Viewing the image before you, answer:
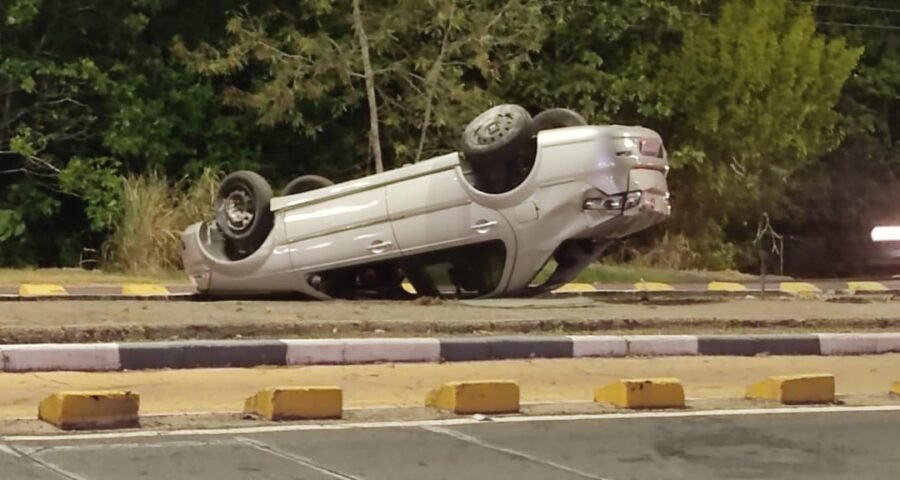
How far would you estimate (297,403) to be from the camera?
7609 mm

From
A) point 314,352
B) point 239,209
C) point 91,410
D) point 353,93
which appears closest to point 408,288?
point 239,209

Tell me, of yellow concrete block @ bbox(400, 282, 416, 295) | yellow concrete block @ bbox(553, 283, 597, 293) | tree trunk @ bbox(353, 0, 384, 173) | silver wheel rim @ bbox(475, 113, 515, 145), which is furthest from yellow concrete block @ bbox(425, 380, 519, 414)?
tree trunk @ bbox(353, 0, 384, 173)

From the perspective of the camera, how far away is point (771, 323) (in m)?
12.8

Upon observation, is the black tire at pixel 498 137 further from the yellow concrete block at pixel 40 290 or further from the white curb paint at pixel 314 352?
the yellow concrete block at pixel 40 290

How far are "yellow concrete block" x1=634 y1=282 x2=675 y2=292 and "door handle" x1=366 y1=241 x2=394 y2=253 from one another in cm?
539

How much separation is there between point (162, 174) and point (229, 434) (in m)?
14.7

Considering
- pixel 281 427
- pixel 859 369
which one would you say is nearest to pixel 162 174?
pixel 859 369

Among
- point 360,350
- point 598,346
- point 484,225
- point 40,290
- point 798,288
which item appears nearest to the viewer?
point 360,350

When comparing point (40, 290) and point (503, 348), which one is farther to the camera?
point (40, 290)

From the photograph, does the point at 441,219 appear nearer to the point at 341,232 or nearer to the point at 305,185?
the point at 341,232

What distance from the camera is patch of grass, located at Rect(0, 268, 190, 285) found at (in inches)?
701

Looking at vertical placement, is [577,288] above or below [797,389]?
above

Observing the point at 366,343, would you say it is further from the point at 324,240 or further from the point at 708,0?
the point at 708,0

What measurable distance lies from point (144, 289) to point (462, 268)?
13.7ft
